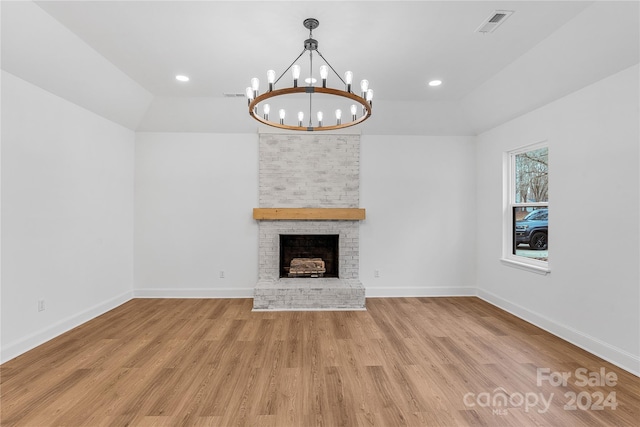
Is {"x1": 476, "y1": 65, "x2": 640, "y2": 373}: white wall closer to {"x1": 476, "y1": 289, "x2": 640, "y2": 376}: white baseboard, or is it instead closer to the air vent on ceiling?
{"x1": 476, "y1": 289, "x2": 640, "y2": 376}: white baseboard

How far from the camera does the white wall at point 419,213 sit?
16.2 ft

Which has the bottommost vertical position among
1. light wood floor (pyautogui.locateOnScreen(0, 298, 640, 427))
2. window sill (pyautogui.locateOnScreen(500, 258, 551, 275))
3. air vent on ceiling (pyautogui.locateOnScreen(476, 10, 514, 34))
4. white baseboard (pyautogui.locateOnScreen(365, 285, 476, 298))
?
light wood floor (pyautogui.locateOnScreen(0, 298, 640, 427))

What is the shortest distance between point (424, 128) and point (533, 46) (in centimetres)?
197

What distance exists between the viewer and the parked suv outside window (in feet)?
12.2

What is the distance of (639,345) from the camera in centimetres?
249

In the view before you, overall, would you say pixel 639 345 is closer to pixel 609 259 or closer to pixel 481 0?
pixel 609 259

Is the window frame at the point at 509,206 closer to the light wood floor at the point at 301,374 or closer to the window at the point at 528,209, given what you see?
the window at the point at 528,209

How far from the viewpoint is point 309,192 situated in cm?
485

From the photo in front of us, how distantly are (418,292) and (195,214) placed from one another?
3.89m

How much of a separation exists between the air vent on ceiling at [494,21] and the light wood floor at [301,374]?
2995 mm

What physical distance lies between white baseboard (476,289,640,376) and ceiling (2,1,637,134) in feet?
8.35

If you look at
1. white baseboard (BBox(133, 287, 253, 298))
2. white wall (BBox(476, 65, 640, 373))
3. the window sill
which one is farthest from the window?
white baseboard (BBox(133, 287, 253, 298))

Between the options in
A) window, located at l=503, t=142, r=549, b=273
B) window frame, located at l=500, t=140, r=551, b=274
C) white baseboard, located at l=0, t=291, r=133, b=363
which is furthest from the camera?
window frame, located at l=500, t=140, r=551, b=274

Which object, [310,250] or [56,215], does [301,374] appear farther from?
[56,215]
